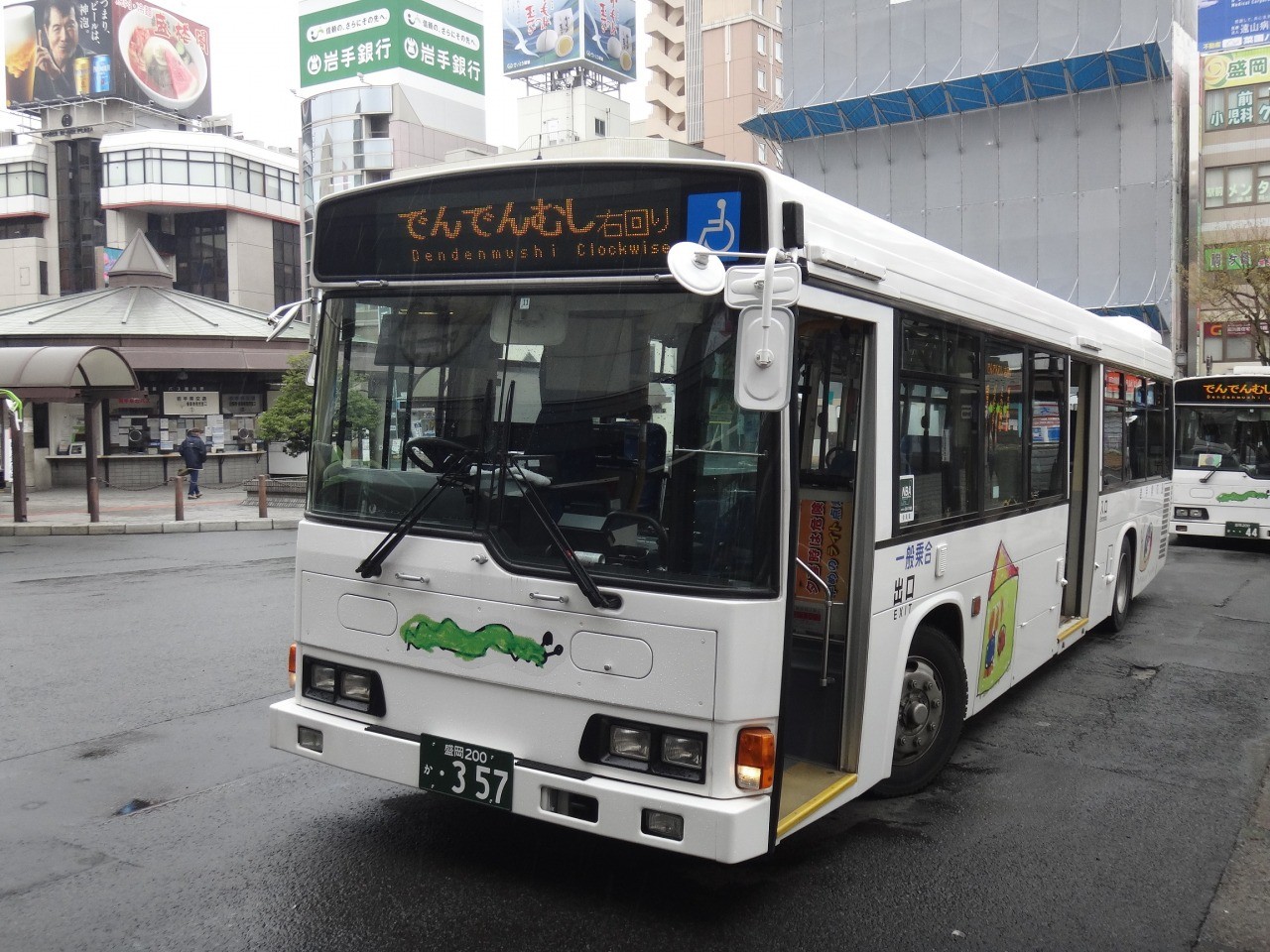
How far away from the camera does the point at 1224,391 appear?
53.9ft

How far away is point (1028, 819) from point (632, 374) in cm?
308

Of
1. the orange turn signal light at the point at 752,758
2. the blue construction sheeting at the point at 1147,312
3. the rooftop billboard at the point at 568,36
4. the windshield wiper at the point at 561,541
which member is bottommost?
the orange turn signal light at the point at 752,758

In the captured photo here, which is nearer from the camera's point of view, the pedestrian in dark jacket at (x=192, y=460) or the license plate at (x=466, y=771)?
the license plate at (x=466, y=771)

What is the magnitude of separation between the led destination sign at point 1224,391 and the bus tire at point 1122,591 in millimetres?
6742

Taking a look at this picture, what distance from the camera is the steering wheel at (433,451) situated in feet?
14.1

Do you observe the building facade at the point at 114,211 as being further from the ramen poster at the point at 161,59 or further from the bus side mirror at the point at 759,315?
the bus side mirror at the point at 759,315

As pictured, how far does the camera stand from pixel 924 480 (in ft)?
17.1

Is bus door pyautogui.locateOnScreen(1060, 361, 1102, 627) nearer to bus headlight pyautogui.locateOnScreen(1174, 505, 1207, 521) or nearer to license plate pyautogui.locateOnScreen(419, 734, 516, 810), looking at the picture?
license plate pyautogui.locateOnScreen(419, 734, 516, 810)

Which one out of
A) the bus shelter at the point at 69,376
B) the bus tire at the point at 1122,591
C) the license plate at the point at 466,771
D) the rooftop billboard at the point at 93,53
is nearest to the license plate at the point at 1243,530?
the bus tire at the point at 1122,591

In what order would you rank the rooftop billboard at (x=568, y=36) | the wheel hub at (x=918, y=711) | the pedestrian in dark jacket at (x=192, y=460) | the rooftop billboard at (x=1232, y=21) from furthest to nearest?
the rooftop billboard at (x=568, y=36) → the pedestrian in dark jacket at (x=192, y=460) → the rooftop billboard at (x=1232, y=21) → the wheel hub at (x=918, y=711)

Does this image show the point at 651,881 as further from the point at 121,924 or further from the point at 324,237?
the point at 324,237

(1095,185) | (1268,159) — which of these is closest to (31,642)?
(1095,185)

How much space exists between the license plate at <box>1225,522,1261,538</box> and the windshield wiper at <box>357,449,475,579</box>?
607 inches

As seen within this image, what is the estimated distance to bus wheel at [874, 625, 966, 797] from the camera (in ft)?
17.5
